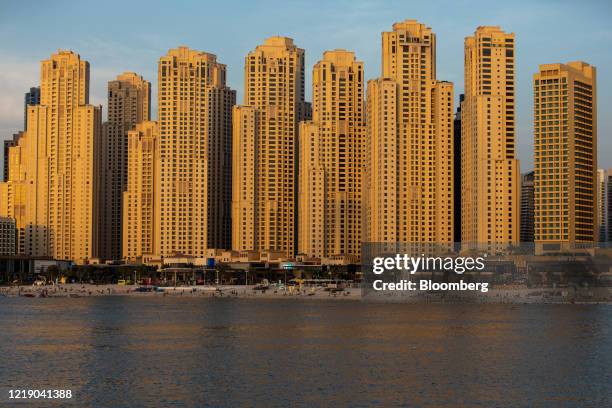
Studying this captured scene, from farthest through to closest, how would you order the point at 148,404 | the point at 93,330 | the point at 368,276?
the point at 368,276 < the point at 93,330 < the point at 148,404

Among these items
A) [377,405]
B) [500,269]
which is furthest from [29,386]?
[500,269]

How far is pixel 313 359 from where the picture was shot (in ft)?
309

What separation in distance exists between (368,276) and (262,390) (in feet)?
404

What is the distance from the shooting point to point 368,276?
19825 cm

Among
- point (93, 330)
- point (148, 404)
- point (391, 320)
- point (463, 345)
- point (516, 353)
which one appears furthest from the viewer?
point (391, 320)

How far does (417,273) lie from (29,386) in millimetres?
105625

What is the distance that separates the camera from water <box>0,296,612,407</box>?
2916 inches

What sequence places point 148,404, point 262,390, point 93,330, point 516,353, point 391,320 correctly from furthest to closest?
1. point 391,320
2. point 93,330
3. point 516,353
4. point 262,390
5. point 148,404

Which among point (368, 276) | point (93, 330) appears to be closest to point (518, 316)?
point (368, 276)

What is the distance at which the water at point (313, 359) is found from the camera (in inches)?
2916

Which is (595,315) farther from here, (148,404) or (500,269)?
(148,404)

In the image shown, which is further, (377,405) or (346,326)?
(346,326)

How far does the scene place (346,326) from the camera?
13375 cm

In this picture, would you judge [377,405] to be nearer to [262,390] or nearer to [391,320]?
[262,390]
